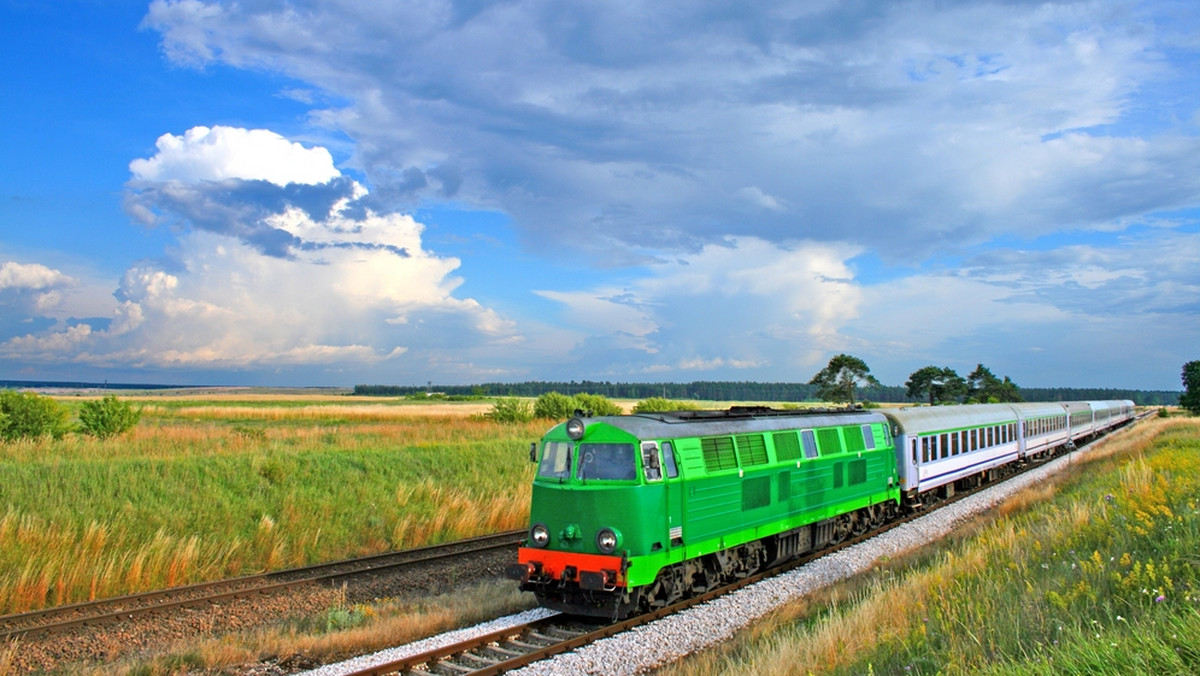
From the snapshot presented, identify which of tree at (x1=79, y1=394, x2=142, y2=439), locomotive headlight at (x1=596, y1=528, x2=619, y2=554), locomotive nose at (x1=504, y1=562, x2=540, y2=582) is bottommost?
locomotive nose at (x1=504, y1=562, x2=540, y2=582)

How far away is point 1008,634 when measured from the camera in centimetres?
682

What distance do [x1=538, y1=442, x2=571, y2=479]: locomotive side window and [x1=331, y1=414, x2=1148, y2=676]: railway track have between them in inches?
88.1

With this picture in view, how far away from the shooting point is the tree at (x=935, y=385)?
10594 cm

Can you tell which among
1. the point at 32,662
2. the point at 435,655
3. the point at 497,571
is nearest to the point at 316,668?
the point at 435,655

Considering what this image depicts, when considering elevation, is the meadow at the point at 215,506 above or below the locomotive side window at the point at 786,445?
below

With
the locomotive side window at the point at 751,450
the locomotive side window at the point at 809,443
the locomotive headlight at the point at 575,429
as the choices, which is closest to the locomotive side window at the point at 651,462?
the locomotive headlight at the point at 575,429

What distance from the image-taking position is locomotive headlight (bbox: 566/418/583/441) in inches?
467

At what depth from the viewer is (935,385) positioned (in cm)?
10625

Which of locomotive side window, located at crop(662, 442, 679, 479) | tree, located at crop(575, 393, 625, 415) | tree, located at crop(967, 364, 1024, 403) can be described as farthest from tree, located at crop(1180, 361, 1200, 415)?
locomotive side window, located at crop(662, 442, 679, 479)

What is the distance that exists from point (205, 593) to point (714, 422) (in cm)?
1003

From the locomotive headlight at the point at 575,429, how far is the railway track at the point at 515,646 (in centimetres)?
286

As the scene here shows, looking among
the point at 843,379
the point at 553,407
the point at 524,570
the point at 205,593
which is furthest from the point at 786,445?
the point at 843,379

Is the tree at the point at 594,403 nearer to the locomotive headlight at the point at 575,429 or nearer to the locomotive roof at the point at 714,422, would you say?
the locomotive roof at the point at 714,422

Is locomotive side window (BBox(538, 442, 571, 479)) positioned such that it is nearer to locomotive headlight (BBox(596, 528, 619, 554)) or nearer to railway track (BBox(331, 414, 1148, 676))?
locomotive headlight (BBox(596, 528, 619, 554))
